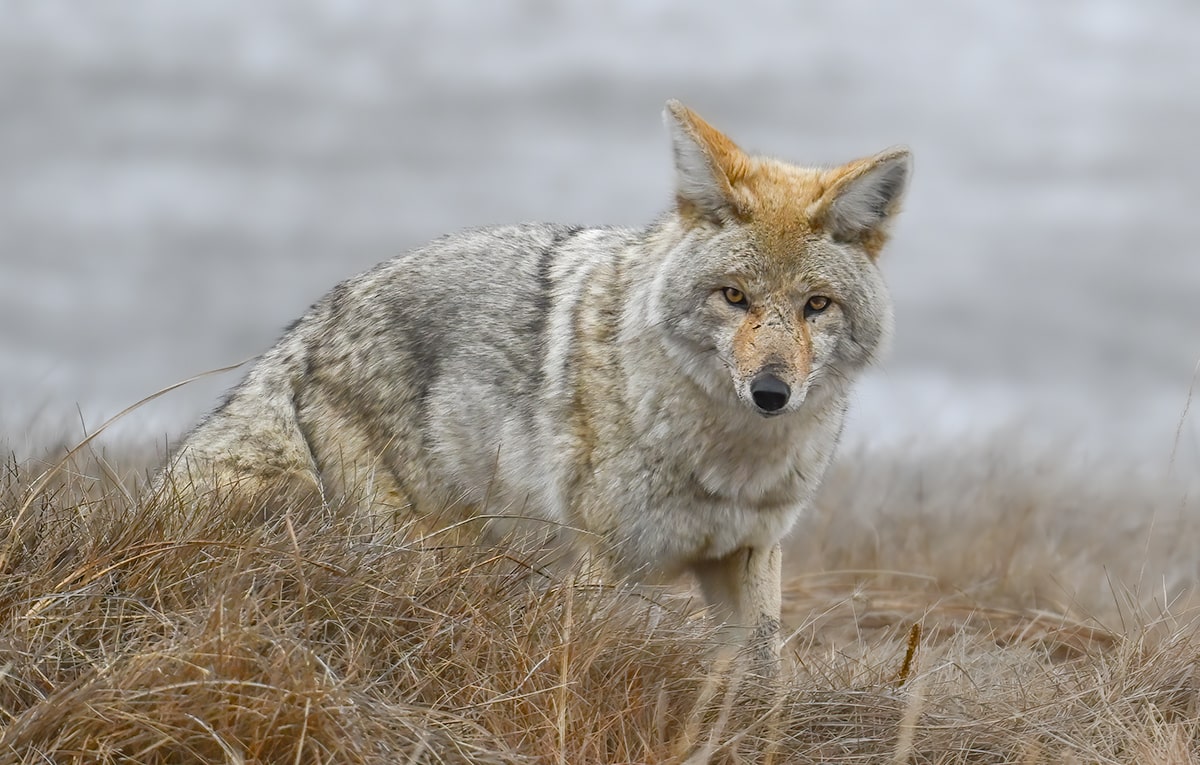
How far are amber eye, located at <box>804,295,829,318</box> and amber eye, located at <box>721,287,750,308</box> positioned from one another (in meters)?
0.26

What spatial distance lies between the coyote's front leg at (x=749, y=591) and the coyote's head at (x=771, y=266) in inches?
38.2

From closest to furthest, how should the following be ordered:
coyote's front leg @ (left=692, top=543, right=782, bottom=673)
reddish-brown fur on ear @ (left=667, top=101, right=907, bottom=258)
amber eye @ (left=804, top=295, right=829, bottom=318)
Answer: amber eye @ (left=804, top=295, right=829, bottom=318) → reddish-brown fur on ear @ (left=667, top=101, right=907, bottom=258) → coyote's front leg @ (left=692, top=543, right=782, bottom=673)

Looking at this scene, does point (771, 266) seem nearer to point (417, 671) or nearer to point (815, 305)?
point (815, 305)

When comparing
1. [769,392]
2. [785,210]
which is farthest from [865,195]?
[769,392]

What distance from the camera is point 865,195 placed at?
555cm

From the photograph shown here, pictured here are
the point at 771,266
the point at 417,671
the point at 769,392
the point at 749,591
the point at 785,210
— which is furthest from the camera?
the point at 749,591

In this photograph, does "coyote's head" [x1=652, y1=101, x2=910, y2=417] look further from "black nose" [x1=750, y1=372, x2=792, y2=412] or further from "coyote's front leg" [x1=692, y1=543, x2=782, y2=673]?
"coyote's front leg" [x1=692, y1=543, x2=782, y2=673]

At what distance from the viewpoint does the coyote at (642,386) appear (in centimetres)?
536

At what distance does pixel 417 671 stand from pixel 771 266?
2.31 metres

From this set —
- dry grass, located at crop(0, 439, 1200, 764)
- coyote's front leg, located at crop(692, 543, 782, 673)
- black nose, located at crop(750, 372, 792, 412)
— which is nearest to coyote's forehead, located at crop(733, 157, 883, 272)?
black nose, located at crop(750, 372, 792, 412)

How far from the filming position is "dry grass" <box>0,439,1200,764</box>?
359cm

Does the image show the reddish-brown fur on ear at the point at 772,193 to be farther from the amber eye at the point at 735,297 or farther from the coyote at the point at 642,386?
the amber eye at the point at 735,297

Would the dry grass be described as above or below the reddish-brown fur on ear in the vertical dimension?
below

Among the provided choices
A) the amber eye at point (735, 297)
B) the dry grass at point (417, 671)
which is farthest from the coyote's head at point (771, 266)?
the dry grass at point (417, 671)
